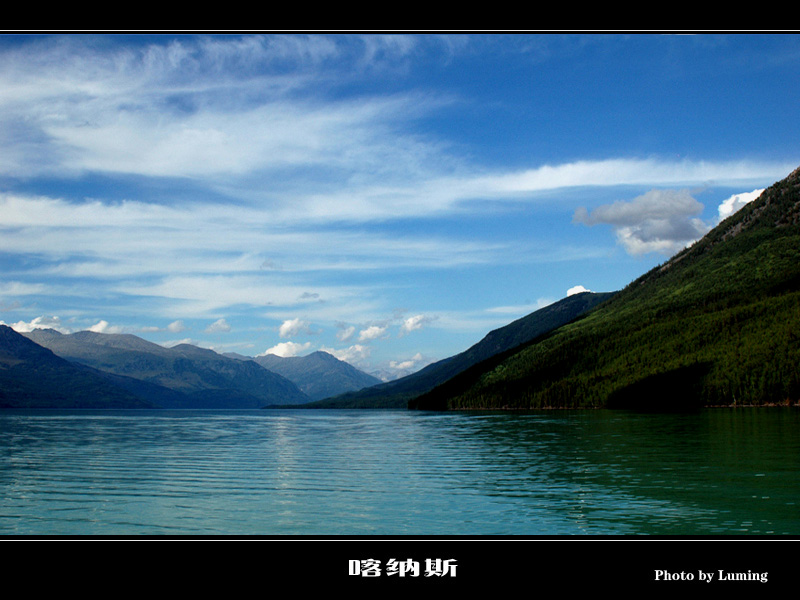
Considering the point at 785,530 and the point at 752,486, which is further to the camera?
the point at 752,486

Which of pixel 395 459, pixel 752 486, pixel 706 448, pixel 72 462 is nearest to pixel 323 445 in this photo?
pixel 395 459

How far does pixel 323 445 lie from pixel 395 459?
28626 mm
